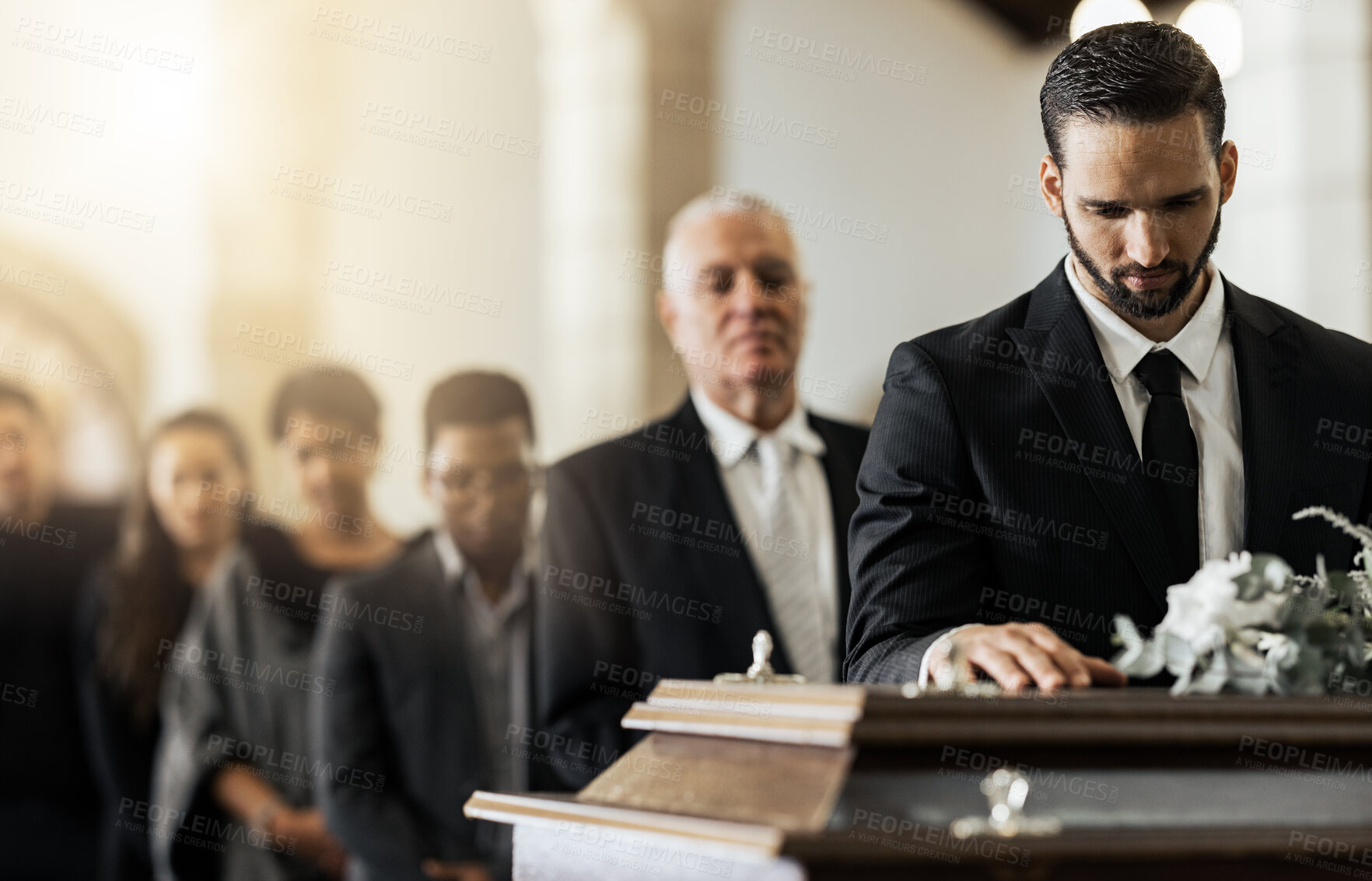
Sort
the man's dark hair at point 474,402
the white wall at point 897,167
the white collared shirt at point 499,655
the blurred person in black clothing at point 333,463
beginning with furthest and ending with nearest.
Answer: the white wall at point 897,167 < the blurred person in black clothing at point 333,463 < the man's dark hair at point 474,402 < the white collared shirt at point 499,655

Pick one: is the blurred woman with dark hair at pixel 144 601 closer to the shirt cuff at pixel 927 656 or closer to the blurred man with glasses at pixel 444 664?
the blurred man with glasses at pixel 444 664

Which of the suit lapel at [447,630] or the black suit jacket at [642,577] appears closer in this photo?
the black suit jacket at [642,577]

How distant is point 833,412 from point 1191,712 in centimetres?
686

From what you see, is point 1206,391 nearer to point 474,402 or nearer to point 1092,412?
point 1092,412

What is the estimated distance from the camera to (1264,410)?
2352 mm

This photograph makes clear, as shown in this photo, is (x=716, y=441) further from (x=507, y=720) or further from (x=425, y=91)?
(x=425, y=91)

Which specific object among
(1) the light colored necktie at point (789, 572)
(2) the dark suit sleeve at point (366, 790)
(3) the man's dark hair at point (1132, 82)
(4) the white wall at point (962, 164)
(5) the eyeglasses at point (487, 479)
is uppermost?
(4) the white wall at point (962, 164)

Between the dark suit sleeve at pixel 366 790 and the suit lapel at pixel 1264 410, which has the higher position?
the suit lapel at pixel 1264 410

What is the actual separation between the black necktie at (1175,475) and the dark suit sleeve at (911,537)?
0.89 feet

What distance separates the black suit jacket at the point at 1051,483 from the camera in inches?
89.7

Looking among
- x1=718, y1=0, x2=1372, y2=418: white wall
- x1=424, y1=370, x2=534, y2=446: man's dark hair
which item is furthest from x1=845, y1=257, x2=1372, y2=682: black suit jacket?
x1=718, y1=0, x2=1372, y2=418: white wall

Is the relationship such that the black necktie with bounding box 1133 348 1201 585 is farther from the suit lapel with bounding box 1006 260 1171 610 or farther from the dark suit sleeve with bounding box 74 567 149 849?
the dark suit sleeve with bounding box 74 567 149 849

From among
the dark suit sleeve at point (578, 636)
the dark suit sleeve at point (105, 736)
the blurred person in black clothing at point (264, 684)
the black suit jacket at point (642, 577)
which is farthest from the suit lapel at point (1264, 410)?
the dark suit sleeve at point (105, 736)

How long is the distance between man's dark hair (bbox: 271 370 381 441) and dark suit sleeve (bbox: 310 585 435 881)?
53.3 inches
